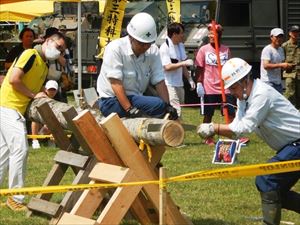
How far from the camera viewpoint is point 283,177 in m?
6.68

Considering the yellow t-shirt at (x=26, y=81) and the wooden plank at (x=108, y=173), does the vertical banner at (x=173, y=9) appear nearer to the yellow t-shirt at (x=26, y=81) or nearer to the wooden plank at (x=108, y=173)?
the yellow t-shirt at (x=26, y=81)

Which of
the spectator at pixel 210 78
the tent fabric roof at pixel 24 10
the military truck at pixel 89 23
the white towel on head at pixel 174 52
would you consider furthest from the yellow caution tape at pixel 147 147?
the tent fabric roof at pixel 24 10

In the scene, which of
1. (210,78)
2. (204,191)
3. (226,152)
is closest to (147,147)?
(204,191)

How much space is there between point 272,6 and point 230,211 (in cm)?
1277

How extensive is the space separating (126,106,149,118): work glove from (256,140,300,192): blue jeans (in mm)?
1164

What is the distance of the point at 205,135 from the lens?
6.50 meters

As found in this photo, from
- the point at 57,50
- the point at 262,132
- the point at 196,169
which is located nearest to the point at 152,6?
the point at 196,169

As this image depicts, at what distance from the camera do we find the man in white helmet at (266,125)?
653cm

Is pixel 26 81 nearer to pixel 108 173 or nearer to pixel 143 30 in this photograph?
pixel 143 30

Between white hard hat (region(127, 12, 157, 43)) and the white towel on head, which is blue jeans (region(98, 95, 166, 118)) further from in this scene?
the white towel on head

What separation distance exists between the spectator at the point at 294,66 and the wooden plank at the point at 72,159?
9671mm

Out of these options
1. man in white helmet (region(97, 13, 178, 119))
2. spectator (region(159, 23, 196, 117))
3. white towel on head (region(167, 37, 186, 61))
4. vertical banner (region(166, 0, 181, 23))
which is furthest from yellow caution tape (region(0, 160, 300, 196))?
vertical banner (region(166, 0, 181, 23))

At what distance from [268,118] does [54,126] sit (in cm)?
232

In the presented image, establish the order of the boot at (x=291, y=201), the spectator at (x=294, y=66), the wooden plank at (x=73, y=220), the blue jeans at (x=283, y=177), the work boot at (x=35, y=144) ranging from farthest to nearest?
1. the spectator at (x=294, y=66)
2. the work boot at (x=35, y=144)
3. the boot at (x=291, y=201)
4. the blue jeans at (x=283, y=177)
5. the wooden plank at (x=73, y=220)
